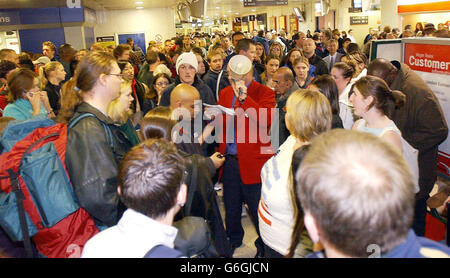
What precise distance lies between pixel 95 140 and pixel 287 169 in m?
1.07

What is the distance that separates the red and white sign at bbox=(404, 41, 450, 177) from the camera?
3.23m

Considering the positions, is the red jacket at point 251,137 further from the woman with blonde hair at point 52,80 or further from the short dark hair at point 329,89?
the woman with blonde hair at point 52,80

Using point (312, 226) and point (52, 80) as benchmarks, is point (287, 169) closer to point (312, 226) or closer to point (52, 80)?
point (312, 226)

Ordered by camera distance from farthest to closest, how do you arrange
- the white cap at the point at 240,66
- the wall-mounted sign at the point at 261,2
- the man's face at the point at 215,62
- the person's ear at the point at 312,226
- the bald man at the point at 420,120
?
the wall-mounted sign at the point at 261,2
the man's face at the point at 215,62
the white cap at the point at 240,66
the bald man at the point at 420,120
the person's ear at the point at 312,226

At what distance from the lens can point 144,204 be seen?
4.46ft

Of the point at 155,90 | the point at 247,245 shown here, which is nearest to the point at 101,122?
the point at 247,245

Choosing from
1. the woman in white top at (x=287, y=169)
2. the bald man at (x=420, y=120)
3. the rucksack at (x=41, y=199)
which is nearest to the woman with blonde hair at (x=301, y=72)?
the bald man at (x=420, y=120)

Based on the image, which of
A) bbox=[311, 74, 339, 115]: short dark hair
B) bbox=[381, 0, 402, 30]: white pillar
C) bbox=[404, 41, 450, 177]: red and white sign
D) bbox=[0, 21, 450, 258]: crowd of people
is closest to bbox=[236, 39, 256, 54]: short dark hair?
bbox=[0, 21, 450, 258]: crowd of people

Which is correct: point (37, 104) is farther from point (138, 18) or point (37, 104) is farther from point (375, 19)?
point (375, 19)

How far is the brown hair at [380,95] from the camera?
100 inches

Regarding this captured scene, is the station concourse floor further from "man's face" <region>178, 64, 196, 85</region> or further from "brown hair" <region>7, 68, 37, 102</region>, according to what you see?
"brown hair" <region>7, 68, 37, 102</region>
